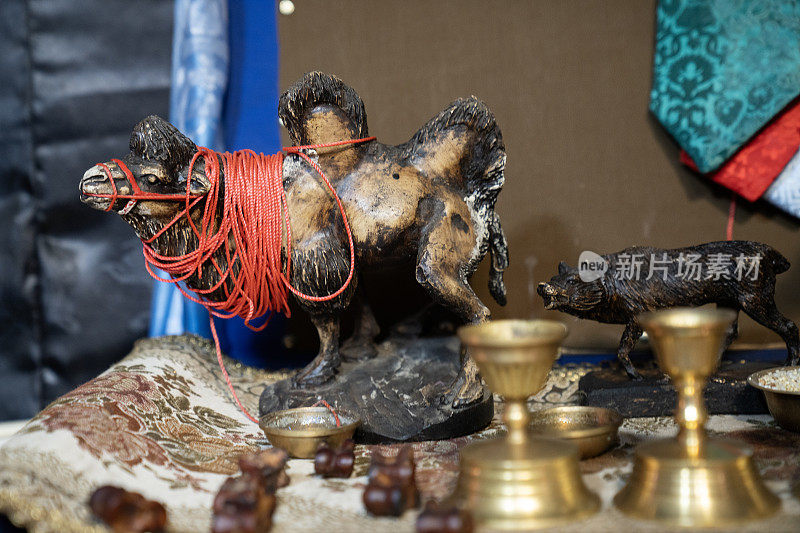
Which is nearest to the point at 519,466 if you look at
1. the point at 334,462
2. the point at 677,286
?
the point at 334,462

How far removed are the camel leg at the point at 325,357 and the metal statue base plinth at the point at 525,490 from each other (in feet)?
1.79

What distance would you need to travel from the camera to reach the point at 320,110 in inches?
52.6

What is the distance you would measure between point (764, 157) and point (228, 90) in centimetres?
132

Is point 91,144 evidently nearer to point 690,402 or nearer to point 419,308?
point 419,308

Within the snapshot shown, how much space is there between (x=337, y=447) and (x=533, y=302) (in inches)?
31.7

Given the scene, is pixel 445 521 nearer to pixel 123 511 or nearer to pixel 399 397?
pixel 123 511

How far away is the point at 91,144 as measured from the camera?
185 cm

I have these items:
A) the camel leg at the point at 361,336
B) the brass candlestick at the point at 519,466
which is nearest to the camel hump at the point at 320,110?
the camel leg at the point at 361,336

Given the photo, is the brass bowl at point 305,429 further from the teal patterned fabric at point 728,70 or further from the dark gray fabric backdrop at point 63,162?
the teal patterned fabric at point 728,70

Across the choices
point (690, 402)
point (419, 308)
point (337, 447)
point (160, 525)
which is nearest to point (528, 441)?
point (690, 402)

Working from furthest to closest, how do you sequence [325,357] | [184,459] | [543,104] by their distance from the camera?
[543,104] < [325,357] < [184,459]

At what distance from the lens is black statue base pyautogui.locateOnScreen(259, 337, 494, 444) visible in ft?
4.04

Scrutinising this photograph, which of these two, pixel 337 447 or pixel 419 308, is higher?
pixel 419 308

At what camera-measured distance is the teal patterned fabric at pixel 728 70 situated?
5.08 feet
